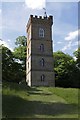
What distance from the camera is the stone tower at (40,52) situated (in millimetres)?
46406

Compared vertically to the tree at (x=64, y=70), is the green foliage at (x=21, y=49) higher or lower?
higher

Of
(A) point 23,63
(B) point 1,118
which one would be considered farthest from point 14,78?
(B) point 1,118

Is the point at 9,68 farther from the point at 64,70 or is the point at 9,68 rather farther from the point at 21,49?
the point at 21,49

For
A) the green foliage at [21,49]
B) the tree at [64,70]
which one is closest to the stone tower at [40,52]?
the tree at [64,70]

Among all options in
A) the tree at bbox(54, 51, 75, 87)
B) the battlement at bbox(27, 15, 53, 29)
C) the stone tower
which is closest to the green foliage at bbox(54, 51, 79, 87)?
the tree at bbox(54, 51, 75, 87)

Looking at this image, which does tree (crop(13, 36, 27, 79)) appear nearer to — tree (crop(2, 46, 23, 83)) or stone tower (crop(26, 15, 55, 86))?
stone tower (crop(26, 15, 55, 86))

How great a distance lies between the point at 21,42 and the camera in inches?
2518

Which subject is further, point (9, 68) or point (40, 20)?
point (40, 20)

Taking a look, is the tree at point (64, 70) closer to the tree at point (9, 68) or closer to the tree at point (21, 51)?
the tree at point (21, 51)

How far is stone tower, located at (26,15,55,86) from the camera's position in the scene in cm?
4641

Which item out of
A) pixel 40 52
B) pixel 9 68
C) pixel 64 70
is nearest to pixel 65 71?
pixel 64 70

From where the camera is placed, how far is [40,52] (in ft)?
157

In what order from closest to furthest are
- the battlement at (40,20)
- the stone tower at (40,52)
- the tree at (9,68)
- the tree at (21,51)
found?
1. the tree at (9,68)
2. the stone tower at (40,52)
3. the battlement at (40,20)
4. the tree at (21,51)

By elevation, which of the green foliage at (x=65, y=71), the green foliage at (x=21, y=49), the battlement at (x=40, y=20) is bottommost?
the green foliage at (x=65, y=71)
